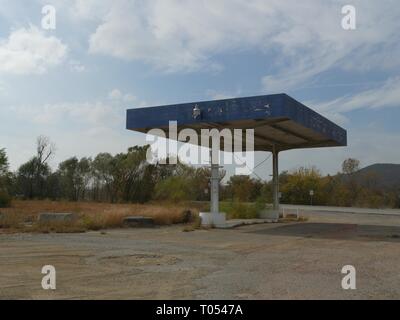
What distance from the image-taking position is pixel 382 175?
11712 cm

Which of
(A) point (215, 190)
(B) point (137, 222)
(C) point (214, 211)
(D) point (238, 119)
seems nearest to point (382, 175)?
(C) point (214, 211)

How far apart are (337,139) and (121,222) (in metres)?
14.0

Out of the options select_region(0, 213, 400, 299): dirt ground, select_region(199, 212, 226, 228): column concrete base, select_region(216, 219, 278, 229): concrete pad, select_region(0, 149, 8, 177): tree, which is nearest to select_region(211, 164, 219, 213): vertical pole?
select_region(199, 212, 226, 228): column concrete base

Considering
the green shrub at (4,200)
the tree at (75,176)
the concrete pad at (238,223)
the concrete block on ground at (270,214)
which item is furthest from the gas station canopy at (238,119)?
the tree at (75,176)

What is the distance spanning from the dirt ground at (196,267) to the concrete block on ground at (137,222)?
614 centimetres

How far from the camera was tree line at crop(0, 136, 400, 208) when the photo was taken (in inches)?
2525

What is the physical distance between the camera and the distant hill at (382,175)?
303ft

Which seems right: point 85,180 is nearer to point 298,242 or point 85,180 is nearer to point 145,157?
point 145,157

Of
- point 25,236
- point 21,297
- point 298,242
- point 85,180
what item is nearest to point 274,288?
point 21,297

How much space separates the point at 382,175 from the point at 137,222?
102078 millimetres

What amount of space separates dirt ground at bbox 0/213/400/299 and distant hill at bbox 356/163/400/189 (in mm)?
76005

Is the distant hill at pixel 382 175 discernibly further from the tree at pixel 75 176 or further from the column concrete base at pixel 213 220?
the column concrete base at pixel 213 220

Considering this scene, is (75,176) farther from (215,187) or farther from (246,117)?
(246,117)

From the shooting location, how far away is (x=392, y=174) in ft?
424
